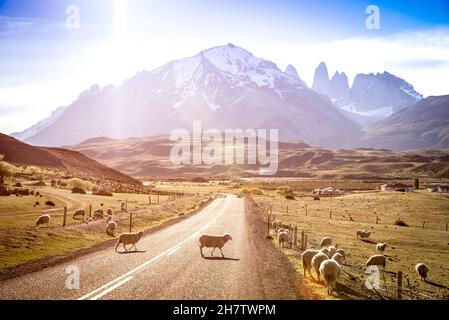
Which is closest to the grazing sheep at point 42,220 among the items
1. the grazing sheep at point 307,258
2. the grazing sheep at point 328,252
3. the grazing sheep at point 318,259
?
the grazing sheep at point 328,252

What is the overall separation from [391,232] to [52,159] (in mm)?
106486

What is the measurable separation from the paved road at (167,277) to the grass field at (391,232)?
6.77ft

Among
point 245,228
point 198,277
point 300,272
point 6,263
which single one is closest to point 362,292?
point 300,272

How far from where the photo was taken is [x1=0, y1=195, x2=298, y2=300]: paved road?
1445cm

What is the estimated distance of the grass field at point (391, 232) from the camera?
27109 millimetres

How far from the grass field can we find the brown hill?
77444mm

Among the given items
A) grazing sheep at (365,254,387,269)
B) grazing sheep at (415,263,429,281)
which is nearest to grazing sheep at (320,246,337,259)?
grazing sheep at (365,254,387,269)

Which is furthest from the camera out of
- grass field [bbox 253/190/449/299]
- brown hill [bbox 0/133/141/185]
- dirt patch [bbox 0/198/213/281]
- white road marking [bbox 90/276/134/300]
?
brown hill [bbox 0/133/141/185]

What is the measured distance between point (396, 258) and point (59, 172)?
319 ft

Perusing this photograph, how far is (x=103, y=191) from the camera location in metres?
83.6

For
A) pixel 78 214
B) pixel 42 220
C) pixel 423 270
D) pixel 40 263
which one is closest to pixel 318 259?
pixel 423 270

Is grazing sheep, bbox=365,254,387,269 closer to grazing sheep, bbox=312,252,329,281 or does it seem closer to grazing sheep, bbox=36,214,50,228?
grazing sheep, bbox=312,252,329,281
